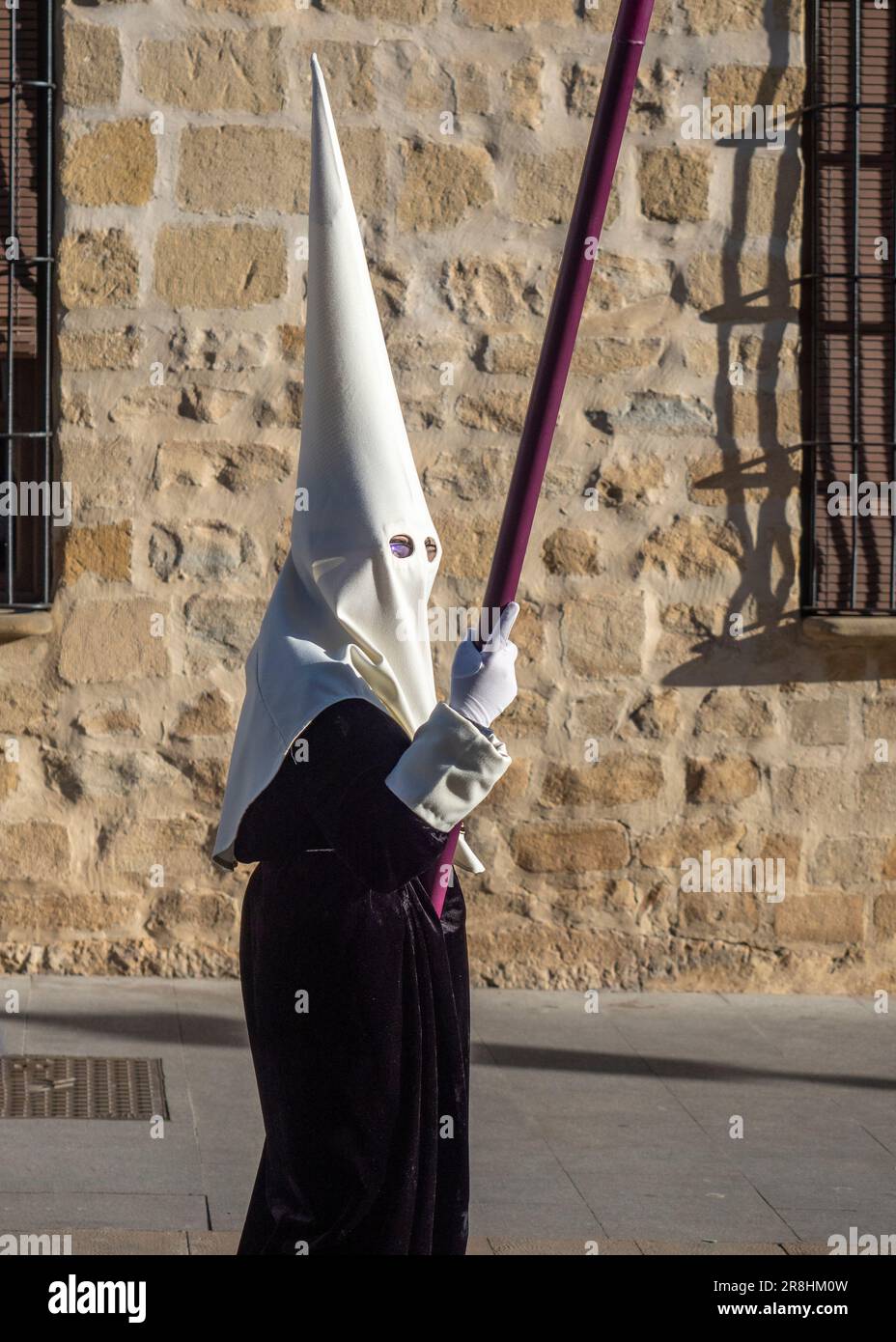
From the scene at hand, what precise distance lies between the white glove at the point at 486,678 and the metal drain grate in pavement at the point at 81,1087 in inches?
Result: 98.4

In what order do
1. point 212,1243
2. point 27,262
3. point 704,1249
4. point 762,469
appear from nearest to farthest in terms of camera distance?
1. point 212,1243
2. point 704,1249
3. point 27,262
4. point 762,469

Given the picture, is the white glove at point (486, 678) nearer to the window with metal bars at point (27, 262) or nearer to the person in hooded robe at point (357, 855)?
the person in hooded robe at point (357, 855)

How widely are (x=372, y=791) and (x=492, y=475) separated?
3753 millimetres

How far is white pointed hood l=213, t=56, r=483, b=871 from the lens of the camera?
2867 mm

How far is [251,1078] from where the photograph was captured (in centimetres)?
526

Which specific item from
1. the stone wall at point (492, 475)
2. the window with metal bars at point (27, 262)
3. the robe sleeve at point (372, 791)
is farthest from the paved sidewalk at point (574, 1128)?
the window with metal bars at point (27, 262)

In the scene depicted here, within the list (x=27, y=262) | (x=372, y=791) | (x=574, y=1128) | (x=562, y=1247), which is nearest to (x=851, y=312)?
(x=27, y=262)

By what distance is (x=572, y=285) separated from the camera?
2650 millimetres

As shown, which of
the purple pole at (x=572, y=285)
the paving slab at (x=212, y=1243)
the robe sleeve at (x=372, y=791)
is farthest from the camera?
the paving slab at (x=212, y=1243)

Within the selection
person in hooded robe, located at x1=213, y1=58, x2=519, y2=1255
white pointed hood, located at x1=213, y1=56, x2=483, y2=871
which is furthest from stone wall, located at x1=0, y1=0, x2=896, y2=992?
person in hooded robe, located at x1=213, y1=58, x2=519, y2=1255

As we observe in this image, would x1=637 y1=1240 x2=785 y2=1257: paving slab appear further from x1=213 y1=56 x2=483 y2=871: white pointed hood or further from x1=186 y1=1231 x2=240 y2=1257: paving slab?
x1=213 y1=56 x2=483 y2=871: white pointed hood

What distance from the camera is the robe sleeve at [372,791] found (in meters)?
2.69

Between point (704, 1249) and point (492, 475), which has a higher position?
point (492, 475)

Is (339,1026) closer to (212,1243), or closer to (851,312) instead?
(212,1243)
